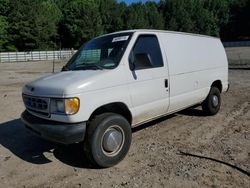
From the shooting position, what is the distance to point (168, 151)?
520 cm

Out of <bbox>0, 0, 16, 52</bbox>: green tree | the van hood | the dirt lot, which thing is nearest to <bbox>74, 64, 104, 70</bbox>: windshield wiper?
the van hood

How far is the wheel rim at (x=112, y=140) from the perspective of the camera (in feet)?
15.1

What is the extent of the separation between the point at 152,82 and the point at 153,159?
1311 mm

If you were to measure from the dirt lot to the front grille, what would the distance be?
2.93 feet

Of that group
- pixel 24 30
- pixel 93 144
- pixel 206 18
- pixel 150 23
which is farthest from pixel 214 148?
pixel 206 18

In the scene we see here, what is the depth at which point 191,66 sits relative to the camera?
6340mm

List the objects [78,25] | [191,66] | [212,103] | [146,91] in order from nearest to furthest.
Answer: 1. [146,91]
2. [191,66]
3. [212,103]
4. [78,25]

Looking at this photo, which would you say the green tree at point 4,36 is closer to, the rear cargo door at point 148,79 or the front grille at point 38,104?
the front grille at point 38,104

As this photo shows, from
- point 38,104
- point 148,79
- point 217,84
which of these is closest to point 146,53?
point 148,79

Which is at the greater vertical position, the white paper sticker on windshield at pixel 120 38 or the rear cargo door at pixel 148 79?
the white paper sticker on windshield at pixel 120 38

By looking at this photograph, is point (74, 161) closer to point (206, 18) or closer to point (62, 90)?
point (62, 90)

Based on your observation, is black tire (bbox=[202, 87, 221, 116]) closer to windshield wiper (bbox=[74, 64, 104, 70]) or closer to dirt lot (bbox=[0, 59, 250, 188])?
dirt lot (bbox=[0, 59, 250, 188])

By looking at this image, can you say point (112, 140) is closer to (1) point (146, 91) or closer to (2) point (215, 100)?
(1) point (146, 91)

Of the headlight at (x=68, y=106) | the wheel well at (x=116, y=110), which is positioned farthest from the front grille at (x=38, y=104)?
the wheel well at (x=116, y=110)
